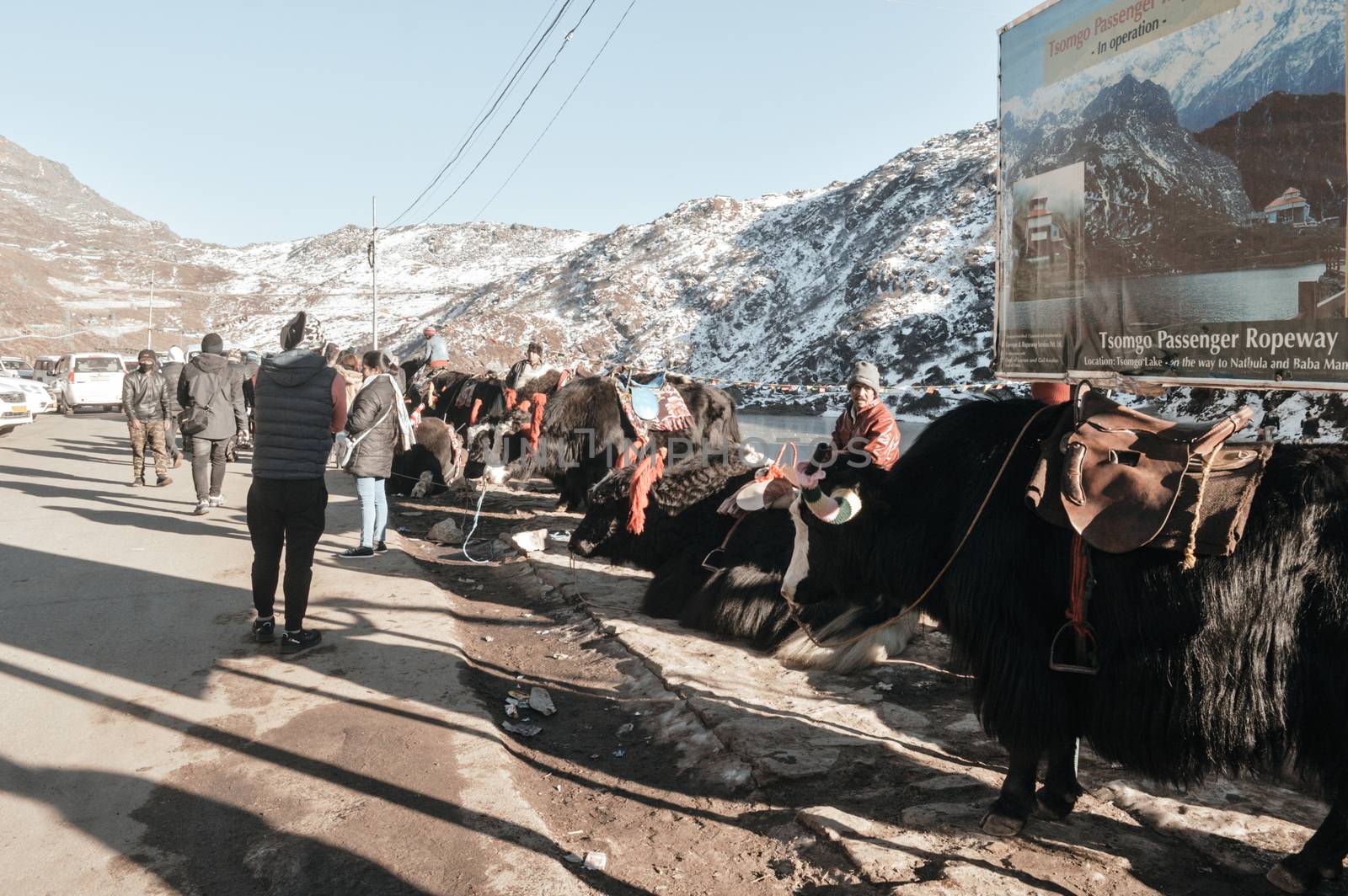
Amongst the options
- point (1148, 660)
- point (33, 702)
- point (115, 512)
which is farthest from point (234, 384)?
point (1148, 660)

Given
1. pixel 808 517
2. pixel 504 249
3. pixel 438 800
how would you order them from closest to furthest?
A: pixel 438 800
pixel 808 517
pixel 504 249

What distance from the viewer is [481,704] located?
13.4ft

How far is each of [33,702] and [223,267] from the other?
353 feet

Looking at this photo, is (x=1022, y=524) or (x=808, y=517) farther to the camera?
(x=808, y=517)

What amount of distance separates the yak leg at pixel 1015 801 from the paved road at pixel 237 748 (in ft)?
4.59

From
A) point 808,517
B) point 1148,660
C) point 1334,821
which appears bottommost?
point 1334,821

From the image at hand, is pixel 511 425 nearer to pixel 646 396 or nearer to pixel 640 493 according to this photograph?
pixel 646 396

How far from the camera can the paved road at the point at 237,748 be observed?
8.82ft

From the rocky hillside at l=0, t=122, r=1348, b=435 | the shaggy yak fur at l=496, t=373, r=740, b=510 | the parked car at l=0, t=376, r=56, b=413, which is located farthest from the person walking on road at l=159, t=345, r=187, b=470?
the rocky hillside at l=0, t=122, r=1348, b=435

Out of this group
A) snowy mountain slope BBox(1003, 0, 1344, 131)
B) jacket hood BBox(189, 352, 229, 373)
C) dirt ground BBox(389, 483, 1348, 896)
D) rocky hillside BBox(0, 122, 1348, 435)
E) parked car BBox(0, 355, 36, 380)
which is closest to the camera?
dirt ground BBox(389, 483, 1348, 896)

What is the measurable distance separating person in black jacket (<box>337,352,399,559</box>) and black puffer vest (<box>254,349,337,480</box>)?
2.11 m

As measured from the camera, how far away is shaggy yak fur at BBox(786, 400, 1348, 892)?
2.37 m

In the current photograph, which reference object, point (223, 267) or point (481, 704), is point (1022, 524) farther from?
point (223, 267)

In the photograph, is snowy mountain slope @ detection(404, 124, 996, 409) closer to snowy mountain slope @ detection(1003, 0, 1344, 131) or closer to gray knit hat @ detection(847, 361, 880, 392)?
gray knit hat @ detection(847, 361, 880, 392)
